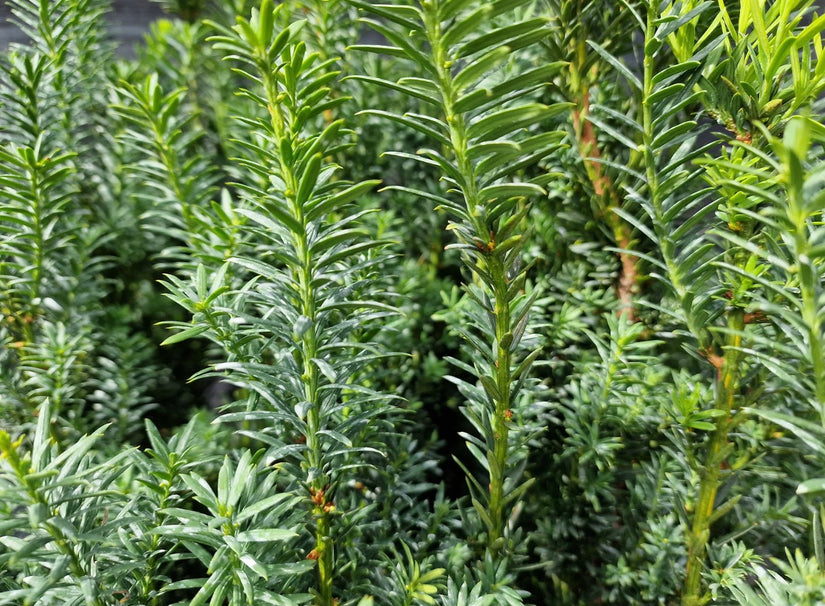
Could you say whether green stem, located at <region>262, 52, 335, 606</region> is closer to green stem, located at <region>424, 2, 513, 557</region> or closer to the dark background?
green stem, located at <region>424, 2, 513, 557</region>

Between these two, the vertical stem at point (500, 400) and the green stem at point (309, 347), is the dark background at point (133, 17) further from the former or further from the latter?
the vertical stem at point (500, 400)

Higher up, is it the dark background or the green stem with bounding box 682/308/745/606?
the dark background

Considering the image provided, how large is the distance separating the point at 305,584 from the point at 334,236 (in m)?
0.24

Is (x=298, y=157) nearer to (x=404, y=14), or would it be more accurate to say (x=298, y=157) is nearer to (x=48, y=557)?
(x=404, y=14)

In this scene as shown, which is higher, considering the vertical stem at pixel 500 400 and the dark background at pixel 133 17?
the dark background at pixel 133 17

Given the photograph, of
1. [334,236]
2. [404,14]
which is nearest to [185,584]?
[334,236]

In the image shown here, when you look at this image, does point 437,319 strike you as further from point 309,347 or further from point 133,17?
point 133,17

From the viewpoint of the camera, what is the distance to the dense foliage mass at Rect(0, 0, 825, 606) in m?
0.30

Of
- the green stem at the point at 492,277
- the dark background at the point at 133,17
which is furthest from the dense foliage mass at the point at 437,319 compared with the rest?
the dark background at the point at 133,17

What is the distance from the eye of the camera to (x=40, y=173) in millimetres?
488

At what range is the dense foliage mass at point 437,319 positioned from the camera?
0.30 meters

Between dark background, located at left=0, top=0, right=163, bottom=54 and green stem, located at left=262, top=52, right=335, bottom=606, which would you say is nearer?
green stem, located at left=262, top=52, right=335, bottom=606

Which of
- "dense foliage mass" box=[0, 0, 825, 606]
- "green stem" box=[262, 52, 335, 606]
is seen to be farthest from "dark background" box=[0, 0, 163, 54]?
"green stem" box=[262, 52, 335, 606]

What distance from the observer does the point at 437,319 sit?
0.50m
